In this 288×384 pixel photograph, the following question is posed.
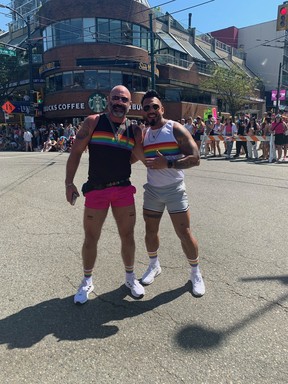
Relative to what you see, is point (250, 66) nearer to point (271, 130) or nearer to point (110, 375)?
point (271, 130)

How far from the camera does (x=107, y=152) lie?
3.00 metres

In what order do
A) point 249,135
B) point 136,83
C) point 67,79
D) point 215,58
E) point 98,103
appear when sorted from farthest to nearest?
point 215,58
point 136,83
point 67,79
point 98,103
point 249,135

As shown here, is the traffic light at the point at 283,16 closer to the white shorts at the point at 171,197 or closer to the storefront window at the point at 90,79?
the white shorts at the point at 171,197

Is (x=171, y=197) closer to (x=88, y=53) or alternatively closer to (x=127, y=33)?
(x=88, y=53)

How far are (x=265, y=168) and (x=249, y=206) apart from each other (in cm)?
546

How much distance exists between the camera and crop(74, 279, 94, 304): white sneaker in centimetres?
301

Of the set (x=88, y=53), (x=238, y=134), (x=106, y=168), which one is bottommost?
(x=106, y=168)

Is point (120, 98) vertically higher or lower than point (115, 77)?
lower

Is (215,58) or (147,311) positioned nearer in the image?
(147,311)

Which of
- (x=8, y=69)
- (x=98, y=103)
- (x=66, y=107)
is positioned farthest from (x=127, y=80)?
(x=8, y=69)

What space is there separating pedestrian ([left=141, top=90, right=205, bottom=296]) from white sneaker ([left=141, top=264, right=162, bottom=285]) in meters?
0.01

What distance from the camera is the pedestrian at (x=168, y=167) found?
10.3 ft

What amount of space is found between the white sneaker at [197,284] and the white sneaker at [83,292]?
3.21 ft

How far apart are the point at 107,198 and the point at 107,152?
1.37ft
